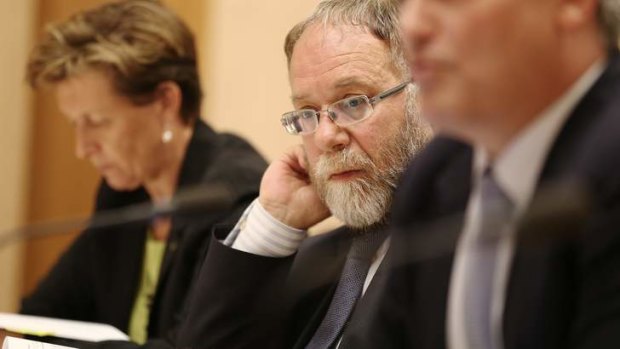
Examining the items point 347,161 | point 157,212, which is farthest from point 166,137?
point 157,212

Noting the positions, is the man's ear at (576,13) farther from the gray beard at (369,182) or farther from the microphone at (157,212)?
the gray beard at (369,182)

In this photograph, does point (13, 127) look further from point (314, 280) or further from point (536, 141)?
point (536, 141)

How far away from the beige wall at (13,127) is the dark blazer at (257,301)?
6.12ft

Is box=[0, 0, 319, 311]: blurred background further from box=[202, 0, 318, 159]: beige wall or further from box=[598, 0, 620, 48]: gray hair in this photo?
box=[598, 0, 620, 48]: gray hair

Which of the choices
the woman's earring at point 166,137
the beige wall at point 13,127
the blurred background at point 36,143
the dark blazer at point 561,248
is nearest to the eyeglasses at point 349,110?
the dark blazer at point 561,248

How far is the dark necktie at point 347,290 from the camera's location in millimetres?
1423

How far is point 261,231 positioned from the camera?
1.54 m

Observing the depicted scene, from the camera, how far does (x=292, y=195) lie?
1.59 metres

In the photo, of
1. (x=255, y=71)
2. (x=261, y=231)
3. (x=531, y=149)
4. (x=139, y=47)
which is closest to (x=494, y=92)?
(x=531, y=149)

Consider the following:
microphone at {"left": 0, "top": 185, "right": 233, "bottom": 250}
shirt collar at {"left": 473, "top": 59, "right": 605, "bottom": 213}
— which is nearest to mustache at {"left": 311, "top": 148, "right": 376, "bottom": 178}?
microphone at {"left": 0, "top": 185, "right": 233, "bottom": 250}

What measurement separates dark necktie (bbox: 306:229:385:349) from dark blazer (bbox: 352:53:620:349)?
421mm

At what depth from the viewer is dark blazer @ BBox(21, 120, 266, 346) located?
193cm

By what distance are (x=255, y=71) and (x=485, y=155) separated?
1.84m

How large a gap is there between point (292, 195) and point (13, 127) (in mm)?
1951
